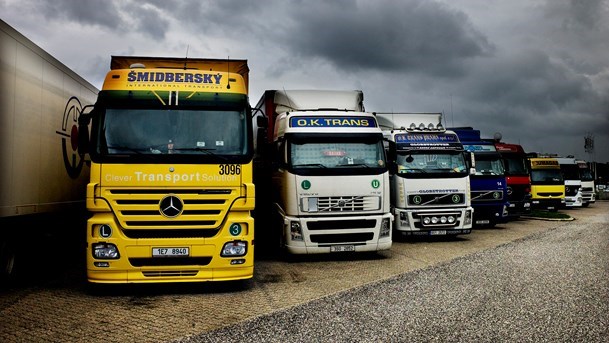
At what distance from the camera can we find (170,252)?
7465 mm

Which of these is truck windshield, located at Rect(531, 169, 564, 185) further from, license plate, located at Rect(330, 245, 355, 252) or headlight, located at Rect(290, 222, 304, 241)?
headlight, located at Rect(290, 222, 304, 241)

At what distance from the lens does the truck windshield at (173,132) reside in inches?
297

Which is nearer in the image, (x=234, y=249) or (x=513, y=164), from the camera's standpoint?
(x=234, y=249)

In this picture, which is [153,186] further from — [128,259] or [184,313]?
[184,313]

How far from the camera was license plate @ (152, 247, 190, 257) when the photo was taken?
7.44 m

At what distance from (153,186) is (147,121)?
986 mm

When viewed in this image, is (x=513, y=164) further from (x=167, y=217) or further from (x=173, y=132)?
(x=167, y=217)

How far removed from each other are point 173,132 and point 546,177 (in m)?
24.2

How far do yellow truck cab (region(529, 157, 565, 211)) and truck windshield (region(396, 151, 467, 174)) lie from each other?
15.2 meters

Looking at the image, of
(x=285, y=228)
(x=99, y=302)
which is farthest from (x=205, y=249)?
(x=285, y=228)

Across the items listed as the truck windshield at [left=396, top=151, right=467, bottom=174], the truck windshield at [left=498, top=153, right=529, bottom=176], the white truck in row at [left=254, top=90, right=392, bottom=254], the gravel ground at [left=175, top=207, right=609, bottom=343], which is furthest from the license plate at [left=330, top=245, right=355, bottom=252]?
the truck windshield at [left=498, top=153, right=529, bottom=176]

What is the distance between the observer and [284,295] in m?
7.74

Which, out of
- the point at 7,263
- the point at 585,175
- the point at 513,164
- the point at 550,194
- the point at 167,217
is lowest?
the point at 7,263

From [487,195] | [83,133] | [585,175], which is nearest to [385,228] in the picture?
[83,133]
